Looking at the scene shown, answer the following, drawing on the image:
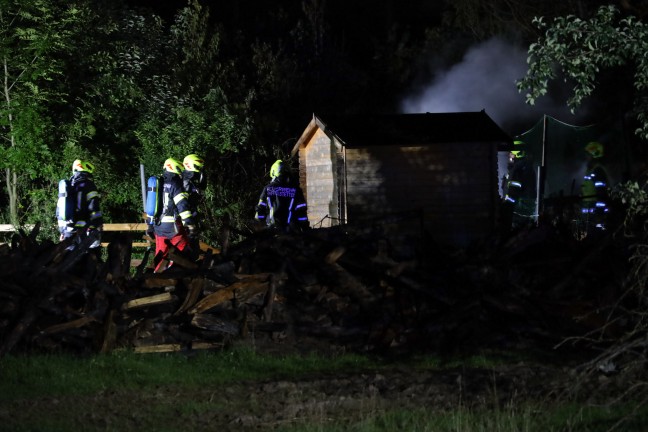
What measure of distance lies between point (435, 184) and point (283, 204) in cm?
713

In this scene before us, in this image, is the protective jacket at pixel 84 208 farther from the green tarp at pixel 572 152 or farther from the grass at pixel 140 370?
the green tarp at pixel 572 152

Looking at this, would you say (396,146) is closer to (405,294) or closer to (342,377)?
(405,294)

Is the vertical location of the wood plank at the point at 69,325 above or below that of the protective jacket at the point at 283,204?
below

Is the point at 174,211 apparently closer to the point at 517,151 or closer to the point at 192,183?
the point at 192,183

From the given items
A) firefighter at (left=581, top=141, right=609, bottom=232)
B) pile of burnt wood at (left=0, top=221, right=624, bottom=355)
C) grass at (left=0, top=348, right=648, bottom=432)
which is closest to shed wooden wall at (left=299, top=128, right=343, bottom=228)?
firefighter at (left=581, top=141, right=609, bottom=232)

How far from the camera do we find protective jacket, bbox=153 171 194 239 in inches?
572

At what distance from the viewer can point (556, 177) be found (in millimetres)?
24641

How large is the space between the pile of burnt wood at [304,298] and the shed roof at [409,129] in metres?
11.6

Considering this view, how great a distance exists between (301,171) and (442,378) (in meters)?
16.4

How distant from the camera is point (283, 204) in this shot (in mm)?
15766

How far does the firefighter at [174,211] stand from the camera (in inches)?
572

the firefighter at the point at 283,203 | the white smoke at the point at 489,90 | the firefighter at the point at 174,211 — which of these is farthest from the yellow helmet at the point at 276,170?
the white smoke at the point at 489,90

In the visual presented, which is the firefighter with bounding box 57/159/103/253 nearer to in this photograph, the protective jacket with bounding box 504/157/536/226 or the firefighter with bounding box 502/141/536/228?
the firefighter with bounding box 502/141/536/228

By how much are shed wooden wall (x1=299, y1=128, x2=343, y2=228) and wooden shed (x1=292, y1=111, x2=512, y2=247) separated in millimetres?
203
